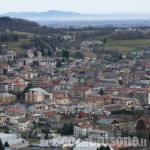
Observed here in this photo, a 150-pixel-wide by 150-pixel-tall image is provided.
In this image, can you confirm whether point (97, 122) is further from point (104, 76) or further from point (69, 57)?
point (69, 57)

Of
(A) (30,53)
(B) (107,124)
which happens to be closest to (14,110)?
(B) (107,124)

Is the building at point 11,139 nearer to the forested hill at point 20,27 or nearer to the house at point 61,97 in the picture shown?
the house at point 61,97

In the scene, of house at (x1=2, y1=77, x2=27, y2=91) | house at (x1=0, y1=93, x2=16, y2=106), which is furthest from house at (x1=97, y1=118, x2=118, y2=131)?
house at (x1=2, y1=77, x2=27, y2=91)

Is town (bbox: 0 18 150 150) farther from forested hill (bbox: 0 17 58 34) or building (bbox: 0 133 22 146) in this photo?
forested hill (bbox: 0 17 58 34)

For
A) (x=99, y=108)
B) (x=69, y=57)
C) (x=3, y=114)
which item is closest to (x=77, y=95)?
(x=99, y=108)

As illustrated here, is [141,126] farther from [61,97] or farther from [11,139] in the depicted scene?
[61,97]

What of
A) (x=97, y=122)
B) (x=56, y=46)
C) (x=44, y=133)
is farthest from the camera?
(x=56, y=46)

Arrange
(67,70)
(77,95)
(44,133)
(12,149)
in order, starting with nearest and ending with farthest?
(12,149) < (44,133) < (77,95) < (67,70)
